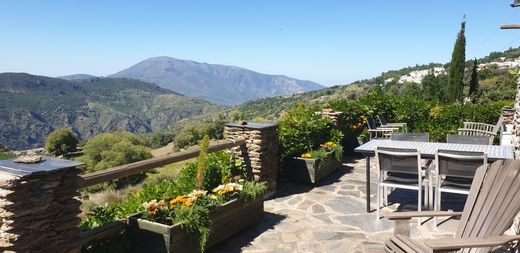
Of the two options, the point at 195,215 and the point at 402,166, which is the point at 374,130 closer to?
the point at 402,166

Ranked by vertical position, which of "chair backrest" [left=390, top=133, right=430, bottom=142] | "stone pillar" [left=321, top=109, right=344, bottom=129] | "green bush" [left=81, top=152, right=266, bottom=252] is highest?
"stone pillar" [left=321, top=109, right=344, bottom=129]

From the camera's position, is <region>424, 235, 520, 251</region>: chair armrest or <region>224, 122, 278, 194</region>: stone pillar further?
<region>224, 122, 278, 194</region>: stone pillar

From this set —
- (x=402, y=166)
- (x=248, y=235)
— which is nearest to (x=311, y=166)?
(x=402, y=166)

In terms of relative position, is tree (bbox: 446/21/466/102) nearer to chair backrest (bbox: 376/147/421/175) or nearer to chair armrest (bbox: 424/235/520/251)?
chair backrest (bbox: 376/147/421/175)

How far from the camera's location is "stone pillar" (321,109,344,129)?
828 centimetres

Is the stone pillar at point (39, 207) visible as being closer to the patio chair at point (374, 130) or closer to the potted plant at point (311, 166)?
the potted plant at point (311, 166)

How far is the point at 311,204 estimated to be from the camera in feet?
17.5

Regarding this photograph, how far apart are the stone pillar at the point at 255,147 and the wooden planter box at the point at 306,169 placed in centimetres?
86

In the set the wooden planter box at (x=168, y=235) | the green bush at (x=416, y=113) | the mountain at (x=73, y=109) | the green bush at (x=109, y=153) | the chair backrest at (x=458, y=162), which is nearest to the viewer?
the wooden planter box at (x=168, y=235)

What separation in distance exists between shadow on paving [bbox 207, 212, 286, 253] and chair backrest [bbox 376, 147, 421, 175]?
1.46 meters

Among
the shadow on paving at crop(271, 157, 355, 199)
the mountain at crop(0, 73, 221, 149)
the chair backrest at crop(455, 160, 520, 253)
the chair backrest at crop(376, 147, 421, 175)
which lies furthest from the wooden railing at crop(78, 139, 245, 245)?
the mountain at crop(0, 73, 221, 149)

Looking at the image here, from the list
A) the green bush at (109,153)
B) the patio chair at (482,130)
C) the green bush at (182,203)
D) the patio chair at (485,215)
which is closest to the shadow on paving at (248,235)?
the green bush at (182,203)

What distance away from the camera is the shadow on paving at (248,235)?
156 inches

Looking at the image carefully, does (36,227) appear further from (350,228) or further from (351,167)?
(351,167)
